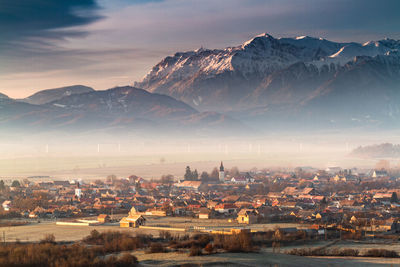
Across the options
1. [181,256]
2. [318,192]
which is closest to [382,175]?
[318,192]

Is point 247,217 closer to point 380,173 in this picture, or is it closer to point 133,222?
point 133,222

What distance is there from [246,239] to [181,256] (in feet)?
16.2

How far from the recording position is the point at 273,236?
1633 inches

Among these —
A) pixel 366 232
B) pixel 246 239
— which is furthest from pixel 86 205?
pixel 246 239

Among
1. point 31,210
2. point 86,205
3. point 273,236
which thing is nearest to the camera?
point 273,236

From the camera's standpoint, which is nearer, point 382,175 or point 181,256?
point 181,256

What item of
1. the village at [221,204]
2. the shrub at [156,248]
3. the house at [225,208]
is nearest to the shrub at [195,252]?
the shrub at [156,248]

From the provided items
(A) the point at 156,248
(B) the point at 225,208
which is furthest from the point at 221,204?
(A) the point at 156,248

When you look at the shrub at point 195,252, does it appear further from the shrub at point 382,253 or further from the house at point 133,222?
the house at point 133,222

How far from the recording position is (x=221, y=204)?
64.4 metres

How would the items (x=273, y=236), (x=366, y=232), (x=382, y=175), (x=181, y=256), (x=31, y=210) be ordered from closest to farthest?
(x=181, y=256)
(x=273, y=236)
(x=366, y=232)
(x=31, y=210)
(x=382, y=175)

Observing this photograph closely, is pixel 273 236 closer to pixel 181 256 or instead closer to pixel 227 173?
pixel 181 256

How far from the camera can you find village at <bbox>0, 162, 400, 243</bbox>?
4972 centimetres

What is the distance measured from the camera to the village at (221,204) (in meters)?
49.7
